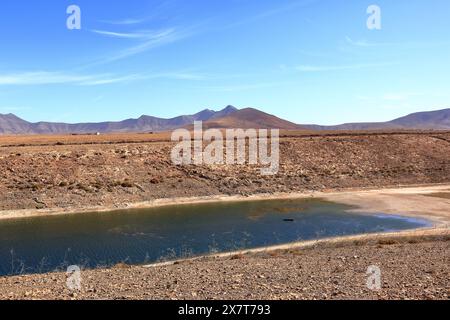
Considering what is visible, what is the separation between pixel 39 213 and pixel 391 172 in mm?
47905

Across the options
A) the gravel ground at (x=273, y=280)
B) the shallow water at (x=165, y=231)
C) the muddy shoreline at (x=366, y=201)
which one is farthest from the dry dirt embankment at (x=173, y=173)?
the gravel ground at (x=273, y=280)

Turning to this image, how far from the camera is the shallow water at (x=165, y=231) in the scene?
2667 cm

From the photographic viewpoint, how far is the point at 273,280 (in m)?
15.3

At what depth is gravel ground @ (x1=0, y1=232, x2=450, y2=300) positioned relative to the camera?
1340 centimetres

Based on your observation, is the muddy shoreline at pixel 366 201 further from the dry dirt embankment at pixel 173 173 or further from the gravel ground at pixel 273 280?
the gravel ground at pixel 273 280

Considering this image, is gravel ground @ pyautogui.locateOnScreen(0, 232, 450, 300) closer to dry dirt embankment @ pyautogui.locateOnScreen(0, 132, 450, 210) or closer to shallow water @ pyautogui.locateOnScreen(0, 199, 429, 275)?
shallow water @ pyautogui.locateOnScreen(0, 199, 429, 275)

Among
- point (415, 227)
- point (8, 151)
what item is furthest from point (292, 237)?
point (8, 151)

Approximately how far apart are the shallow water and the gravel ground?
22.9 ft

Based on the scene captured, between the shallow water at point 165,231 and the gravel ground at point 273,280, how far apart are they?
274 inches

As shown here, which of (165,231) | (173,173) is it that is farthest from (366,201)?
(165,231)

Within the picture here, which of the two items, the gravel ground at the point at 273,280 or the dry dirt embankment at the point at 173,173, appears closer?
the gravel ground at the point at 273,280

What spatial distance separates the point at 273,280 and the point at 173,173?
140ft

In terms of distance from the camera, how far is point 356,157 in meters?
70.1
